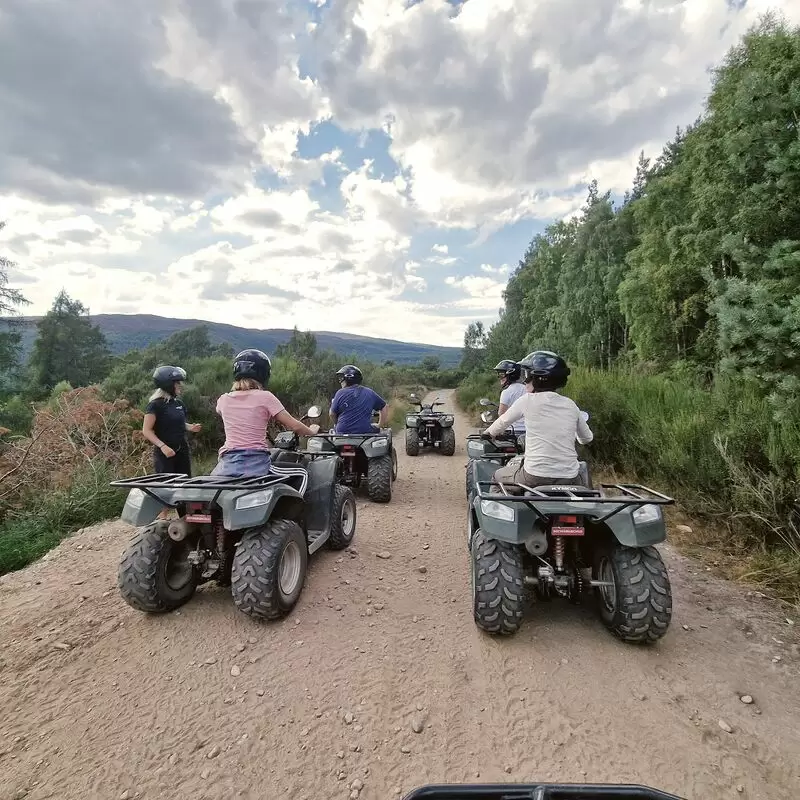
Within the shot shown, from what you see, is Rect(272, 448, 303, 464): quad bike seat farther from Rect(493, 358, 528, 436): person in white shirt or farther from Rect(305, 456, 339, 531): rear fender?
Rect(493, 358, 528, 436): person in white shirt

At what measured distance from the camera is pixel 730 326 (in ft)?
17.6

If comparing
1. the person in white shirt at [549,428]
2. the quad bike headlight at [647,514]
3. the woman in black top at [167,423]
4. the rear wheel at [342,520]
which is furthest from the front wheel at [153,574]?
the quad bike headlight at [647,514]

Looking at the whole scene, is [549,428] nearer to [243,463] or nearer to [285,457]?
[243,463]

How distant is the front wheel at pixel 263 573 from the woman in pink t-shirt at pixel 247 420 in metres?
0.59

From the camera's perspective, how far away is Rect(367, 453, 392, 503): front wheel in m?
6.30

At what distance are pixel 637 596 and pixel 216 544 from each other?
8.84ft

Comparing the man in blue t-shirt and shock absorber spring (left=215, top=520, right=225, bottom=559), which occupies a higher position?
the man in blue t-shirt

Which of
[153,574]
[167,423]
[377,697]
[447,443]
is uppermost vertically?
[167,423]

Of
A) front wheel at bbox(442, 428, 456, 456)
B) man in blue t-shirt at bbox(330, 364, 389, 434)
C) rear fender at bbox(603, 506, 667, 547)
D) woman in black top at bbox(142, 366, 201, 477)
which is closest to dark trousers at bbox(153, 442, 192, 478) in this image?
woman in black top at bbox(142, 366, 201, 477)

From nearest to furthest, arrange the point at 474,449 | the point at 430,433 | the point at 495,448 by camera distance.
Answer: the point at 474,449
the point at 495,448
the point at 430,433

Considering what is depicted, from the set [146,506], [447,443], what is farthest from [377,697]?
[447,443]

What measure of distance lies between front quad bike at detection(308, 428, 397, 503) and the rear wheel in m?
1.46

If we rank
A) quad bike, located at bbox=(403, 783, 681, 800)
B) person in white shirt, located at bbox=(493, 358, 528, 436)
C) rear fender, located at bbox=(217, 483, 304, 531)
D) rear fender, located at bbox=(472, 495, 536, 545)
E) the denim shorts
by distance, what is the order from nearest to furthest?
quad bike, located at bbox=(403, 783, 681, 800) → rear fender, located at bbox=(472, 495, 536, 545) → rear fender, located at bbox=(217, 483, 304, 531) → the denim shorts → person in white shirt, located at bbox=(493, 358, 528, 436)

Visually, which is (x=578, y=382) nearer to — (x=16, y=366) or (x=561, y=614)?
(x=561, y=614)
